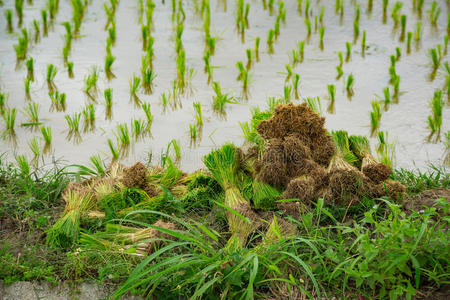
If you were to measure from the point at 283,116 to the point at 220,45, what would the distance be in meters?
2.12

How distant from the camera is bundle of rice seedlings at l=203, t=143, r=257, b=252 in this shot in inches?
89.7

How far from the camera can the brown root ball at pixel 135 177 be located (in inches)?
102

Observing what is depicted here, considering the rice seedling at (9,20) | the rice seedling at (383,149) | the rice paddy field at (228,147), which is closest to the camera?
the rice paddy field at (228,147)

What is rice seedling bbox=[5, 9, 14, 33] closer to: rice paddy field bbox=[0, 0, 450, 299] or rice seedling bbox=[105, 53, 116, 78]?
rice paddy field bbox=[0, 0, 450, 299]

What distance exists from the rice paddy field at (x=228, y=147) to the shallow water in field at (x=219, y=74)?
19 millimetres

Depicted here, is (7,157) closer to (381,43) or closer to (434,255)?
(434,255)

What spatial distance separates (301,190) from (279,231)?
11.9 inches

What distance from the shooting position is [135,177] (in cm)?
260

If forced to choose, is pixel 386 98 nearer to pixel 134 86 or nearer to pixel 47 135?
pixel 134 86

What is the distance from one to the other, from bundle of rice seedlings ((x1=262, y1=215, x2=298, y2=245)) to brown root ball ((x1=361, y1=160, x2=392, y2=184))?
1.91 feet

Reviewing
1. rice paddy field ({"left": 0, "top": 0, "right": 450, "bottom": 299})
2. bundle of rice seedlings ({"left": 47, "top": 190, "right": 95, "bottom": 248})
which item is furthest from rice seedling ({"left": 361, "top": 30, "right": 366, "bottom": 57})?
bundle of rice seedlings ({"left": 47, "top": 190, "right": 95, "bottom": 248})

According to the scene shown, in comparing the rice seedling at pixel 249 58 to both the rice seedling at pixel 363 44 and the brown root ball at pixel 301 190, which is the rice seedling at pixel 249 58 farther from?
the brown root ball at pixel 301 190

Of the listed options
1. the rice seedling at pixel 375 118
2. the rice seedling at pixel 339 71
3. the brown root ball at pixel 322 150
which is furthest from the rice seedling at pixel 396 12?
the brown root ball at pixel 322 150

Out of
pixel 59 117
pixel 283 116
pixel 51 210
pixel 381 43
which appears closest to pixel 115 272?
pixel 51 210
